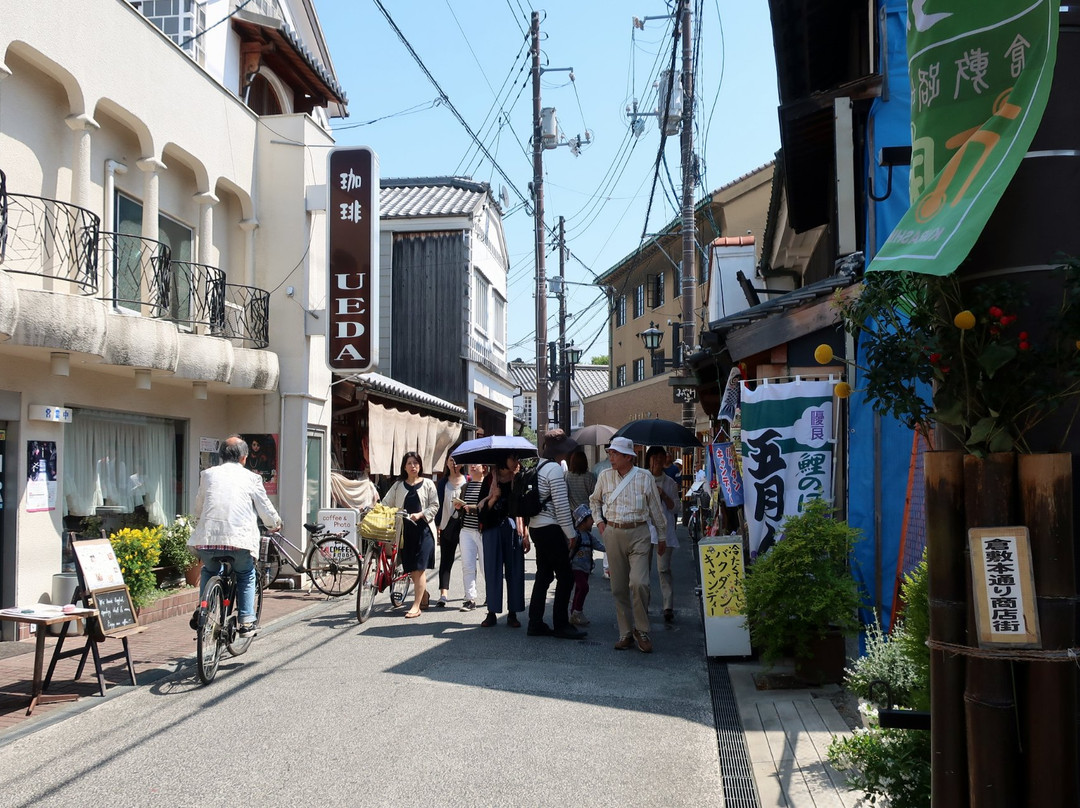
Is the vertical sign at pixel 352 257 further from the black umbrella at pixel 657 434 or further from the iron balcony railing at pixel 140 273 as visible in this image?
the black umbrella at pixel 657 434

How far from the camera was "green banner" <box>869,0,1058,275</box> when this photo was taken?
2.69 metres

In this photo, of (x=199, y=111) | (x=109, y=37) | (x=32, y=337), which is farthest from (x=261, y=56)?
(x=32, y=337)

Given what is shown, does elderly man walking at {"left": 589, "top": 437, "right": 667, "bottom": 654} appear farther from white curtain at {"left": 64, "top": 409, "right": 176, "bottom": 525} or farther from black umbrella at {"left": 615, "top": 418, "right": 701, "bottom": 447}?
white curtain at {"left": 64, "top": 409, "right": 176, "bottom": 525}

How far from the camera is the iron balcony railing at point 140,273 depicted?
11.0 metres

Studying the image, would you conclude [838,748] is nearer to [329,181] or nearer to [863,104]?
[863,104]

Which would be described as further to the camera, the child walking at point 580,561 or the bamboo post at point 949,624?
the child walking at point 580,561

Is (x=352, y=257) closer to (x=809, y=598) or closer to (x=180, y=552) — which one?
(x=180, y=552)

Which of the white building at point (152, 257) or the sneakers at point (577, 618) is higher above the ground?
the white building at point (152, 257)

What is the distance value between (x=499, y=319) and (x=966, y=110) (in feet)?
102

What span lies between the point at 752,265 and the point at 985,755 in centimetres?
1621

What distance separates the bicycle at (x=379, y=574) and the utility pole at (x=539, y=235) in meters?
10.1

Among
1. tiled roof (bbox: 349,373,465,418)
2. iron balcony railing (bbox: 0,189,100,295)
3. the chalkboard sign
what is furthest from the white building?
the chalkboard sign

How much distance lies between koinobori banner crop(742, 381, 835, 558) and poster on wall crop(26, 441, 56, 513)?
723 cm

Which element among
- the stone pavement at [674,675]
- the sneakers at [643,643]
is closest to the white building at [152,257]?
the stone pavement at [674,675]
